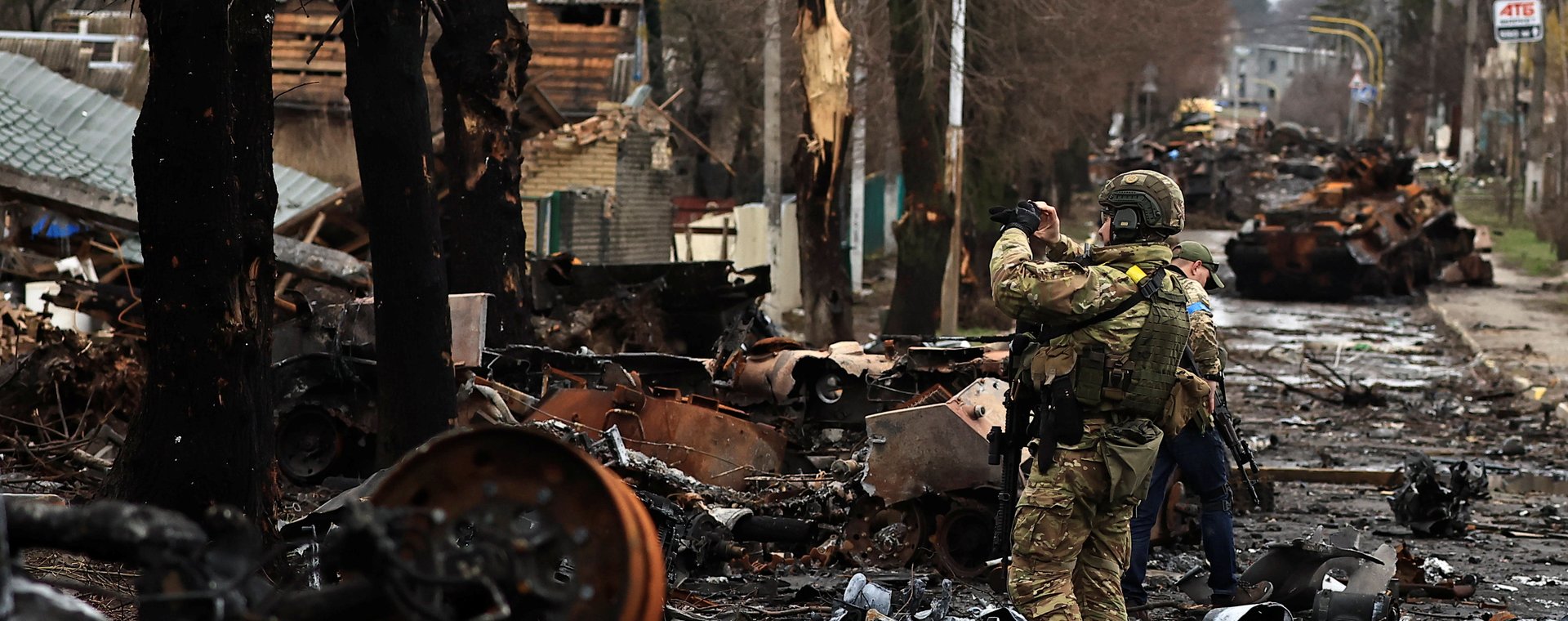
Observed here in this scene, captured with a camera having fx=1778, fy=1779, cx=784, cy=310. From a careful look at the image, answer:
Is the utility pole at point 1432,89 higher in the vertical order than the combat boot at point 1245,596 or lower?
higher

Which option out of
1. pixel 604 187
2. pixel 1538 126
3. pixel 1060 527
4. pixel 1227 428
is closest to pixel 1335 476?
pixel 1227 428

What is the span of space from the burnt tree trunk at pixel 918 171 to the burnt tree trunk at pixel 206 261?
12.3 meters

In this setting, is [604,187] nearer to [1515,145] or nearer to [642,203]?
[642,203]

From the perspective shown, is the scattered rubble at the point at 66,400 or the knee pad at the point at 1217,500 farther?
the scattered rubble at the point at 66,400

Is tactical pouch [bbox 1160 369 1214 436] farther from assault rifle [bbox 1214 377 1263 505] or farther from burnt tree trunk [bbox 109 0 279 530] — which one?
burnt tree trunk [bbox 109 0 279 530]

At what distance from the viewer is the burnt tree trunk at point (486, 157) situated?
1121 cm

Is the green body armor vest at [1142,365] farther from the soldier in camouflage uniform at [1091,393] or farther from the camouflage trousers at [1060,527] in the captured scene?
the camouflage trousers at [1060,527]

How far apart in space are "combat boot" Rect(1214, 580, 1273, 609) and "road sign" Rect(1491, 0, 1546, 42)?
27514 mm

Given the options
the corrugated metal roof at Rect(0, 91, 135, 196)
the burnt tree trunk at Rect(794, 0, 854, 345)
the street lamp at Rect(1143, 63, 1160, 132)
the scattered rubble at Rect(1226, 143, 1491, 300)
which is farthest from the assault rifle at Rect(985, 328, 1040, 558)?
the street lamp at Rect(1143, 63, 1160, 132)

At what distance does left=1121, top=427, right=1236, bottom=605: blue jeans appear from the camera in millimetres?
7570

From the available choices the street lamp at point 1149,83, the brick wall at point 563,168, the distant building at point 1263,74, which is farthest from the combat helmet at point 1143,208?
the distant building at point 1263,74

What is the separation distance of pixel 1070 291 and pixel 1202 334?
71.5 inches

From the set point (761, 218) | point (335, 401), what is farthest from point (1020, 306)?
point (761, 218)

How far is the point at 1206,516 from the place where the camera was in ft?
25.0
